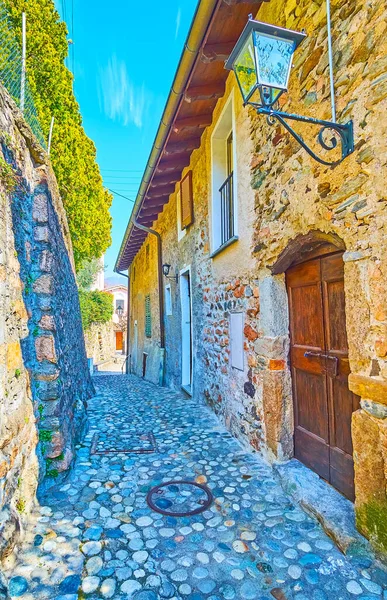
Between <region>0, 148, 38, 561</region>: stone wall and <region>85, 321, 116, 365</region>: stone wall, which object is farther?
<region>85, 321, 116, 365</region>: stone wall

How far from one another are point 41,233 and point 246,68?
82.9 inches

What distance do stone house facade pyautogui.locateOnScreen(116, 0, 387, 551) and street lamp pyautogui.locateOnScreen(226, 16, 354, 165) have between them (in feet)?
0.34

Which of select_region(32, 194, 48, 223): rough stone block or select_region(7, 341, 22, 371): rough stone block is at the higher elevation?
select_region(32, 194, 48, 223): rough stone block

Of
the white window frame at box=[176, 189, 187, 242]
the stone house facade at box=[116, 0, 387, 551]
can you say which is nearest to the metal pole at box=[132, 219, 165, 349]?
the white window frame at box=[176, 189, 187, 242]

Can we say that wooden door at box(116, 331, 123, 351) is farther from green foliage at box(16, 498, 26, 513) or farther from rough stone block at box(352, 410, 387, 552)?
rough stone block at box(352, 410, 387, 552)

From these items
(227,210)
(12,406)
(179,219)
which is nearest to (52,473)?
(12,406)

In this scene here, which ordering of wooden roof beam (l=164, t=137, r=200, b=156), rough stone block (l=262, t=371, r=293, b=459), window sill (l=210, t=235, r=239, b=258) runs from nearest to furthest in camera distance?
rough stone block (l=262, t=371, r=293, b=459) < window sill (l=210, t=235, r=239, b=258) < wooden roof beam (l=164, t=137, r=200, b=156)

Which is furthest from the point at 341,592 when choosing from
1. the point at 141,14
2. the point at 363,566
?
the point at 141,14

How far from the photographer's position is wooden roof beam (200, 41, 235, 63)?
329 centimetres

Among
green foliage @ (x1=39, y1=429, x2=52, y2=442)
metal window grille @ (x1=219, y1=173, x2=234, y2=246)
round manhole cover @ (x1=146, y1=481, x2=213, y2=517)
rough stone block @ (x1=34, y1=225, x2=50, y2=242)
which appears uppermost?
metal window grille @ (x1=219, y1=173, x2=234, y2=246)

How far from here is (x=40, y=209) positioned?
3.08 metres

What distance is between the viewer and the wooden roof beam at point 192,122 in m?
4.53

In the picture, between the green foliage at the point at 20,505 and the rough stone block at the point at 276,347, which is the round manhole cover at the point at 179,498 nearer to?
the green foliage at the point at 20,505

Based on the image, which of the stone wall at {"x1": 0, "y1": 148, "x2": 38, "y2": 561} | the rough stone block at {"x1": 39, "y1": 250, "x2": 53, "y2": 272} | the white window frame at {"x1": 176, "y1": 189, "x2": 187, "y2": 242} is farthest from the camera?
the white window frame at {"x1": 176, "y1": 189, "x2": 187, "y2": 242}
